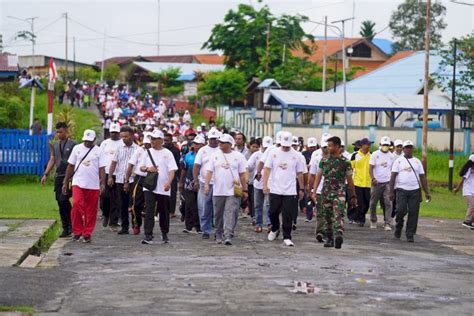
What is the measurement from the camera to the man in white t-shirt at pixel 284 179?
56.7 ft

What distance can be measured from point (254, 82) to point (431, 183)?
3397 centimetres

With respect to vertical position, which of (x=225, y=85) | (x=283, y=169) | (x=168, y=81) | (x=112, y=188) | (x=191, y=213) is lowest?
(x=191, y=213)

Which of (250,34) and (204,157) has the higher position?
(250,34)

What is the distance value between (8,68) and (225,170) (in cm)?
1730

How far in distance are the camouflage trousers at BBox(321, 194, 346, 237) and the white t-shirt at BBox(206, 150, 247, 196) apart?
144cm

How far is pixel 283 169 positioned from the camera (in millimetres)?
17328

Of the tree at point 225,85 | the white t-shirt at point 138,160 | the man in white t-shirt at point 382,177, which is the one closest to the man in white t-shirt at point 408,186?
the man in white t-shirt at point 382,177

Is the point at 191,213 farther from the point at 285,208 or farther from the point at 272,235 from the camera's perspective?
the point at 285,208

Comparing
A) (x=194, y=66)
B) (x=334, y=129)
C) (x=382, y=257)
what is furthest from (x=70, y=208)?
(x=194, y=66)

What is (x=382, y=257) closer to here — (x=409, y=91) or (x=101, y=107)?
(x=409, y=91)

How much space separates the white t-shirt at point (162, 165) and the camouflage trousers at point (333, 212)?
97.5 inches

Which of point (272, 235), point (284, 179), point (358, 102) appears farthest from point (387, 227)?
point (358, 102)

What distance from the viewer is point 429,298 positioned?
11.6 m

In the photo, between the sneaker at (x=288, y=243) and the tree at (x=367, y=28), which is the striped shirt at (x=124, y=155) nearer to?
the sneaker at (x=288, y=243)
